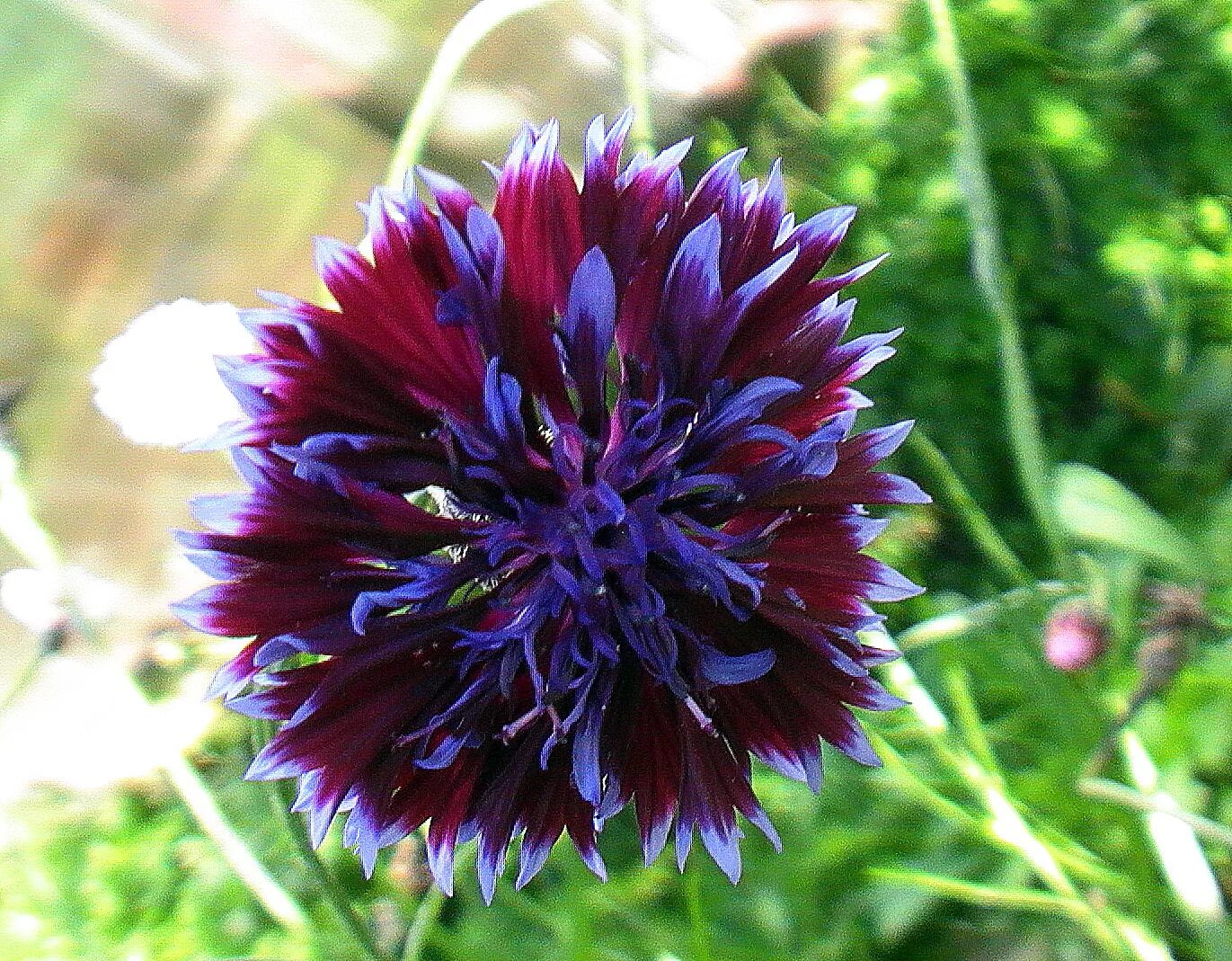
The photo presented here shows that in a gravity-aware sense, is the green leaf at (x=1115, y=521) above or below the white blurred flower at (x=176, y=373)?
above

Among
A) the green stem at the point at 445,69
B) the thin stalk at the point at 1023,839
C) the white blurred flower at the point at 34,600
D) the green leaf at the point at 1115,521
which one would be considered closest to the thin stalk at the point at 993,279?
the green leaf at the point at 1115,521

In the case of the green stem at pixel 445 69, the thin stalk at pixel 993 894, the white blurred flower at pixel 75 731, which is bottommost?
the white blurred flower at pixel 75 731

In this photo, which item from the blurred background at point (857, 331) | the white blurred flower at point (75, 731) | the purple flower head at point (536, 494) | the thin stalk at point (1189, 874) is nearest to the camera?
the purple flower head at point (536, 494)

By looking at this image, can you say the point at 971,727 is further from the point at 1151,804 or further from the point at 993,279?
the point at 993,279

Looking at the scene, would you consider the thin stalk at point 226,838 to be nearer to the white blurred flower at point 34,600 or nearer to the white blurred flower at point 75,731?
the white blurred flower at point 34,600

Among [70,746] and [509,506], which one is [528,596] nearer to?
[509,506]

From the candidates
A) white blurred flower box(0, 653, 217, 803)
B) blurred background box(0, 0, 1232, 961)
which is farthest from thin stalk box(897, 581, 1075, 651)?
white blurred flower box(0, 653, 217, 803)

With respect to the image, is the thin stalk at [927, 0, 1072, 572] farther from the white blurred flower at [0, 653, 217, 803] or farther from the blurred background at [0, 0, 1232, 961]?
the white blurred flower at [0, 653, 217, 803]

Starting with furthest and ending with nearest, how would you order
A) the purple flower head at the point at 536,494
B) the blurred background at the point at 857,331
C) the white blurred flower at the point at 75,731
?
1. the white blurred flower at the point at 75,731
2. the blurred background at the point at 857,331
3. the purple flower head at the point at 536,494
